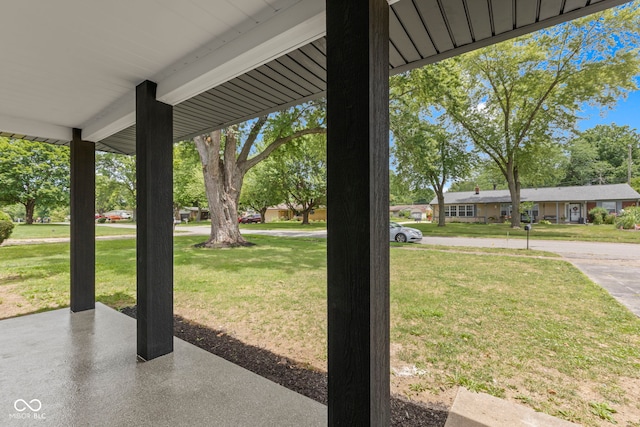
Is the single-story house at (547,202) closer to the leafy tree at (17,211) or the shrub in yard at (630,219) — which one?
the shrub in yard at (630,219)

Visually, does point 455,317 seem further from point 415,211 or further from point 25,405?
point 415,211

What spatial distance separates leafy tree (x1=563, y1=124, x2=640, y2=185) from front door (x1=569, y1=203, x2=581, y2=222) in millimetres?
1510

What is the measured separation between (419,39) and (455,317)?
3288mm

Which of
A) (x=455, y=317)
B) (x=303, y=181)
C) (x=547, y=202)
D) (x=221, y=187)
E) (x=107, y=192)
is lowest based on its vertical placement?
(x=455, y=317)

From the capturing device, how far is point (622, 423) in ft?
5.62

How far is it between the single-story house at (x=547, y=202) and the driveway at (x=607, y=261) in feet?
31.7

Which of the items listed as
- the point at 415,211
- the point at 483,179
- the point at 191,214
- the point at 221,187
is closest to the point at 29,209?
the point at 221,187

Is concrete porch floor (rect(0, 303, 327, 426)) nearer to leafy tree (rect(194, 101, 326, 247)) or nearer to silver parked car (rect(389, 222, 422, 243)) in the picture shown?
leafy tree (rect(194, 101, 326, 247))

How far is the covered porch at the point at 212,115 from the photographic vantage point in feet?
3.08

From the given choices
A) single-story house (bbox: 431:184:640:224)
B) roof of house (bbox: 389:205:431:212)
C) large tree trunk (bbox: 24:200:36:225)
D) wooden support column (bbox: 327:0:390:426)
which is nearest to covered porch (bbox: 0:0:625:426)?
wooden support column (bbox: 327:0:390:426)

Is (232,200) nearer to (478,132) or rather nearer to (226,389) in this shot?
(226,389)

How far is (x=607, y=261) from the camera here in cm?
579

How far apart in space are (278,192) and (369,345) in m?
18.7

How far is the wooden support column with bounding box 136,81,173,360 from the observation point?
207cm
